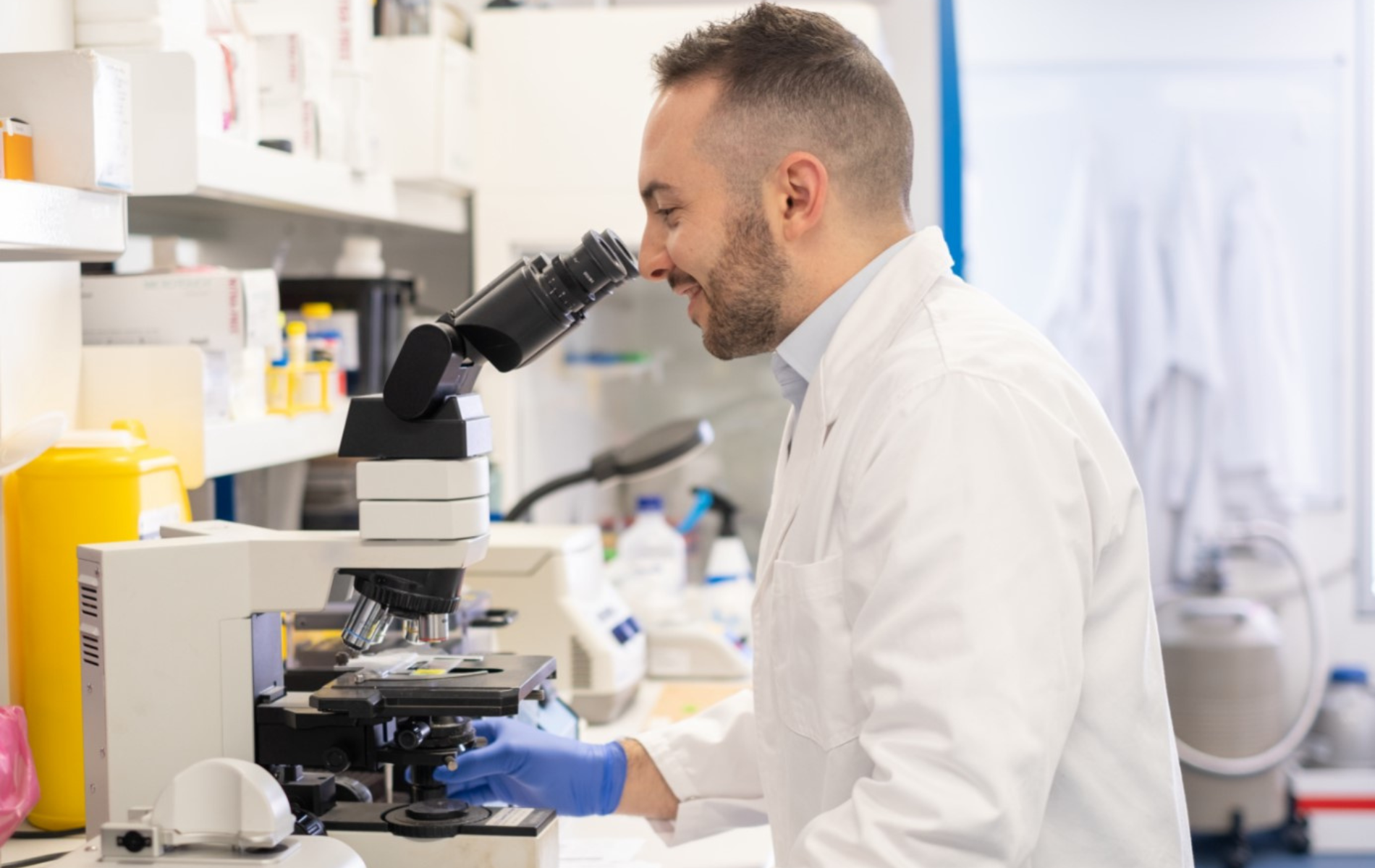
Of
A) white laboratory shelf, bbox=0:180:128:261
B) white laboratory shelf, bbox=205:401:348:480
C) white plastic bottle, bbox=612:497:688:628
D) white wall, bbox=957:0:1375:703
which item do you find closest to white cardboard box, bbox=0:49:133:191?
white laboratory shelf, bbox=0:180:128:261

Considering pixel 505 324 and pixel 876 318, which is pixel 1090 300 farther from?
pixel 505 324

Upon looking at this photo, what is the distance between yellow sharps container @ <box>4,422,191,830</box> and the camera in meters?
1.37

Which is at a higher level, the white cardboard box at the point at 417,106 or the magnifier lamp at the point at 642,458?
the white cardboard box at the point at 417,106

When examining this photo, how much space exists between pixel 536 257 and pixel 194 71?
0.53 m

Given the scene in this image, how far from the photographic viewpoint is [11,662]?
1.40 metres

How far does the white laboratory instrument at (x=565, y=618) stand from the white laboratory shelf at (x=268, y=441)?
0.30m

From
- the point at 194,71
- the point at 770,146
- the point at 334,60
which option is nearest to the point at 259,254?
the point at 334,60

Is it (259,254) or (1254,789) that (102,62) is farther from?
(1254,789)

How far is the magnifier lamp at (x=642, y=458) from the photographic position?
7.77 feet

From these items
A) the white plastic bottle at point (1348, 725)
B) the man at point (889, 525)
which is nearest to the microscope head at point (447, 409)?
the man at point (889, 525)

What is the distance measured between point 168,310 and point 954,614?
1.09 meters

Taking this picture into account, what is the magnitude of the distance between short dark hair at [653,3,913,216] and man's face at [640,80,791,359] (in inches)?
0.8

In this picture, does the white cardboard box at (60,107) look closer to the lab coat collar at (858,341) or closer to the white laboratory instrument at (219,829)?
the white laboratory instrument at (219,829)

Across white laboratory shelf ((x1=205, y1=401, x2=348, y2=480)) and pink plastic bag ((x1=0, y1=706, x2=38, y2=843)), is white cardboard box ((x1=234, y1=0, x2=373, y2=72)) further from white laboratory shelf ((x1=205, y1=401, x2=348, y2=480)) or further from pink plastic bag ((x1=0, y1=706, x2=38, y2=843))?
pink plastic bag ((x1=0, y1=706, x2=38, y2=843))
